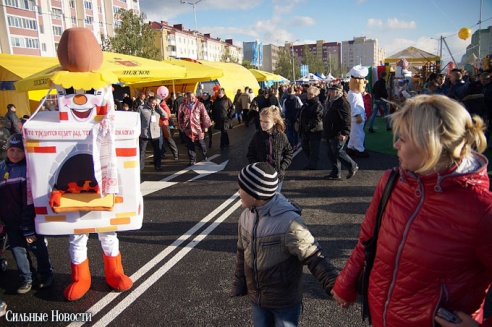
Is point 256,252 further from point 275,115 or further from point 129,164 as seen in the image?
point 275,115

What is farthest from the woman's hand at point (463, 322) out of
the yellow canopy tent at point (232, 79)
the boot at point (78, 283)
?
the yellow canopy tent at point (232, 79)

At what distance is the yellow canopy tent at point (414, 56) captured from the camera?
80.3 ft

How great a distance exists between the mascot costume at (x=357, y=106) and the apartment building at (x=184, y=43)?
5773 cm

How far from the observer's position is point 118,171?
11.3 feet

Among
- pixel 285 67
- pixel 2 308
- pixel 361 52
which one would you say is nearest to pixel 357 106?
pixel 2 308

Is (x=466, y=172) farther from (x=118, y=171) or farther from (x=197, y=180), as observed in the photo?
(x=197, y=180)

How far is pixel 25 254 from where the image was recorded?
3781 mm

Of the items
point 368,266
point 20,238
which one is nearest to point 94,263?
point 20,238

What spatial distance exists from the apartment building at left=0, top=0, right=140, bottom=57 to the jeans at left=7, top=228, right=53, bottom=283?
38050 millimetres

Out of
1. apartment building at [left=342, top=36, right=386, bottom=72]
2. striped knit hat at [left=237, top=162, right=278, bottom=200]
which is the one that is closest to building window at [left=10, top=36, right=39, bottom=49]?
striped knit hat at [left=237, top=162, right=278, bottom=200]

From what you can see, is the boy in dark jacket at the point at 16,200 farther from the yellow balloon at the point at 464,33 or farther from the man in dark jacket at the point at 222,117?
the yellow balloon at the point at 464,33

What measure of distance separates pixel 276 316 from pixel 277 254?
444 millimetres

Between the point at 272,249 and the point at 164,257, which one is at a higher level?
the point at 272,249

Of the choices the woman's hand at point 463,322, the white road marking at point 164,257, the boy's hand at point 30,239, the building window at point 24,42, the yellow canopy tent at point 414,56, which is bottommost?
the white road marking at point 164,257
